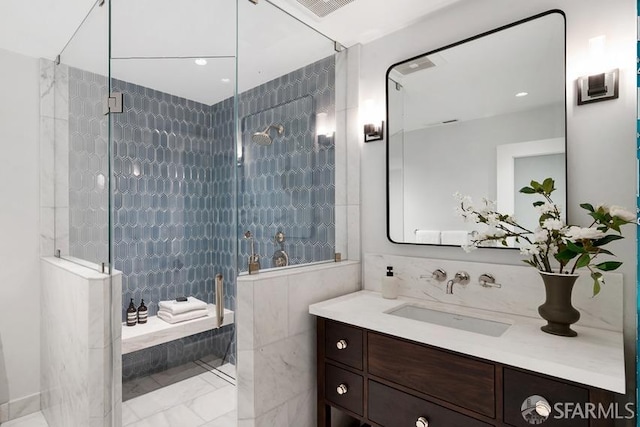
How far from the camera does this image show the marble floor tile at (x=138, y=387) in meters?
2.01

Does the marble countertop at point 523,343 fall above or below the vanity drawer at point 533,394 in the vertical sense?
above

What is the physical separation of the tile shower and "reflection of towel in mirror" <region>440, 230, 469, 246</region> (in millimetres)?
692

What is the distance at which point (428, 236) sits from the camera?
6.18ft

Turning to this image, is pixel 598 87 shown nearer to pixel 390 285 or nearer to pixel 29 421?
pixel 390 285

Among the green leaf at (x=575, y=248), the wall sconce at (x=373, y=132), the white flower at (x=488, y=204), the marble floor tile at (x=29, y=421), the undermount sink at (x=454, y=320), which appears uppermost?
the wall sconce at (x=373, y=132)

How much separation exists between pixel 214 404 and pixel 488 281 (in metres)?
1.79

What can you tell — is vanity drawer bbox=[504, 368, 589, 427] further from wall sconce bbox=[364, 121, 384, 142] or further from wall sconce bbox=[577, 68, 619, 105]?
wall sconce bbox=[364, 121, 384, 142]

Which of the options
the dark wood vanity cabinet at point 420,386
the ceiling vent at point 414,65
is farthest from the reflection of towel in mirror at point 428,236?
the ceiling vent at point 414,65

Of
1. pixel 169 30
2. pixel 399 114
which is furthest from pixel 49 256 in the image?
pixel 399 114

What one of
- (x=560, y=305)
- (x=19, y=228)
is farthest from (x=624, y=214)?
(x=19, y=228)

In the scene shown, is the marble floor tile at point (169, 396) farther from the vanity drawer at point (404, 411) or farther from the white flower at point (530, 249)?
the white flower at point (530, 249)

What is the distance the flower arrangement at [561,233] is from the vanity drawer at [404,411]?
69 centimetres

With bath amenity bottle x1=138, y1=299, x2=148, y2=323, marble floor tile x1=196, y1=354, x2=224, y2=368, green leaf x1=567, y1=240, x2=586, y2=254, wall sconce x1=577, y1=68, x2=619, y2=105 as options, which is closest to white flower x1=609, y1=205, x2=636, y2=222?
green leaf x1=567, y1=240, x2=586, y2=254

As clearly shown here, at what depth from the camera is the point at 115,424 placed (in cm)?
180
